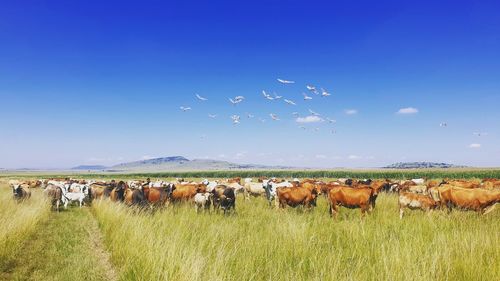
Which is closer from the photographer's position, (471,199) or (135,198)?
(471,199)

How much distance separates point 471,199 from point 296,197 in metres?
7.63

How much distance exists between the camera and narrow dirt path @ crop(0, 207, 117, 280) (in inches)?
322

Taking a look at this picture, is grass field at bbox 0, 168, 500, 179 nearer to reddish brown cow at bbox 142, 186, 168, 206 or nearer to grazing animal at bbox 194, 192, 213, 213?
reddish brown cow at bbox 142, 186, 168, 206

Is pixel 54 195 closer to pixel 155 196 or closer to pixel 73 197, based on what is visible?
pixel 73 197

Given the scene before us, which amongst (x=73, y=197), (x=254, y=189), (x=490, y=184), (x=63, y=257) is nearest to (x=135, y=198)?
(x=73, y=197)

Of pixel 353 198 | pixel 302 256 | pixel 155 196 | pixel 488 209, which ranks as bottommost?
pixel 302 256

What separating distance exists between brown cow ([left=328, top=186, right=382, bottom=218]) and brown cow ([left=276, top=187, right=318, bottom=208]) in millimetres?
2291

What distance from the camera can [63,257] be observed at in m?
9.96

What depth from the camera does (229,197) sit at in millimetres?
18766

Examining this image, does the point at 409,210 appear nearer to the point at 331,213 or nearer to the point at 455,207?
the point at 455,207

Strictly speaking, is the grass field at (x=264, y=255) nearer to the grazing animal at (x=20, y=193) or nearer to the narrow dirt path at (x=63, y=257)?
the narrow dirt path at (x=63, y=257)

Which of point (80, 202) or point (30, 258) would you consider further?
point (80, 202)

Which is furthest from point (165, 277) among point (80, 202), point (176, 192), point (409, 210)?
point (80, 202)

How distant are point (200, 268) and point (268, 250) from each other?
2439 millimetres
